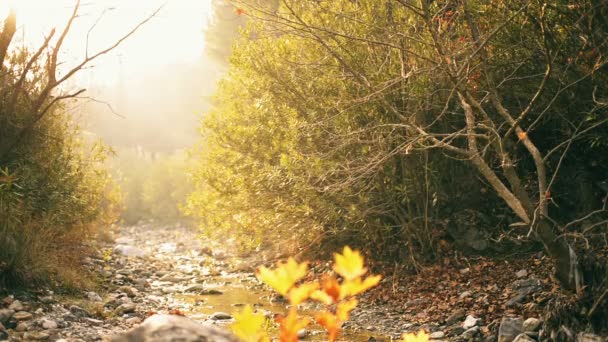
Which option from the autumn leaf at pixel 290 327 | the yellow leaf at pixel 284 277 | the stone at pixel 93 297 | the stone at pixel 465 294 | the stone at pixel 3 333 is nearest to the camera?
the yellow leaf at pixel 284 277

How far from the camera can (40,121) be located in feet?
25.2

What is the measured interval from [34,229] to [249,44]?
14.1ft

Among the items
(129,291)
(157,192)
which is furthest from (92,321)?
(157,192)

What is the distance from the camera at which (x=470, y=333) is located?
5.84 metres

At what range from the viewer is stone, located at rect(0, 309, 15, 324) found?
5.34 m

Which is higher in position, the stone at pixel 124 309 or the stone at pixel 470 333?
the stone at pixel 124 309

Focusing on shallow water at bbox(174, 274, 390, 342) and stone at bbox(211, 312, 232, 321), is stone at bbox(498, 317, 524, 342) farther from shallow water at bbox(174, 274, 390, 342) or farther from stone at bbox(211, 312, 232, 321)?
stone at bbox(211, 312, 232, 321)

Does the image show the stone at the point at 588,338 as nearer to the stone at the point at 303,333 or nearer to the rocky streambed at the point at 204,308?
the rocky streambed at the point at 204,308

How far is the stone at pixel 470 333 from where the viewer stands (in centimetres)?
579

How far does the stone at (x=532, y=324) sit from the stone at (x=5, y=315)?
5303 millimetres

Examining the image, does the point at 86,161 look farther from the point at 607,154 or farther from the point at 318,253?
the point at 607,154

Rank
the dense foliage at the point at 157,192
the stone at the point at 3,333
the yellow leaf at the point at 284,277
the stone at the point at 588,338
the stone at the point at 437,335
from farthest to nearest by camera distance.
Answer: the dense foliage at the point at 157,192 < the stone at the point at 437,335 < the stone at the point at 3,333 < the stone at the point at 588,338 < the yellow leaf at the point at 284,277

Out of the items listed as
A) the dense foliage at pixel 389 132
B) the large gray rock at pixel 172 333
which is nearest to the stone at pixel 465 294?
the dense foliage at pixel 389 132

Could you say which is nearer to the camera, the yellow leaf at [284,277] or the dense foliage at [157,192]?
the yellow leaf at [284,277]
